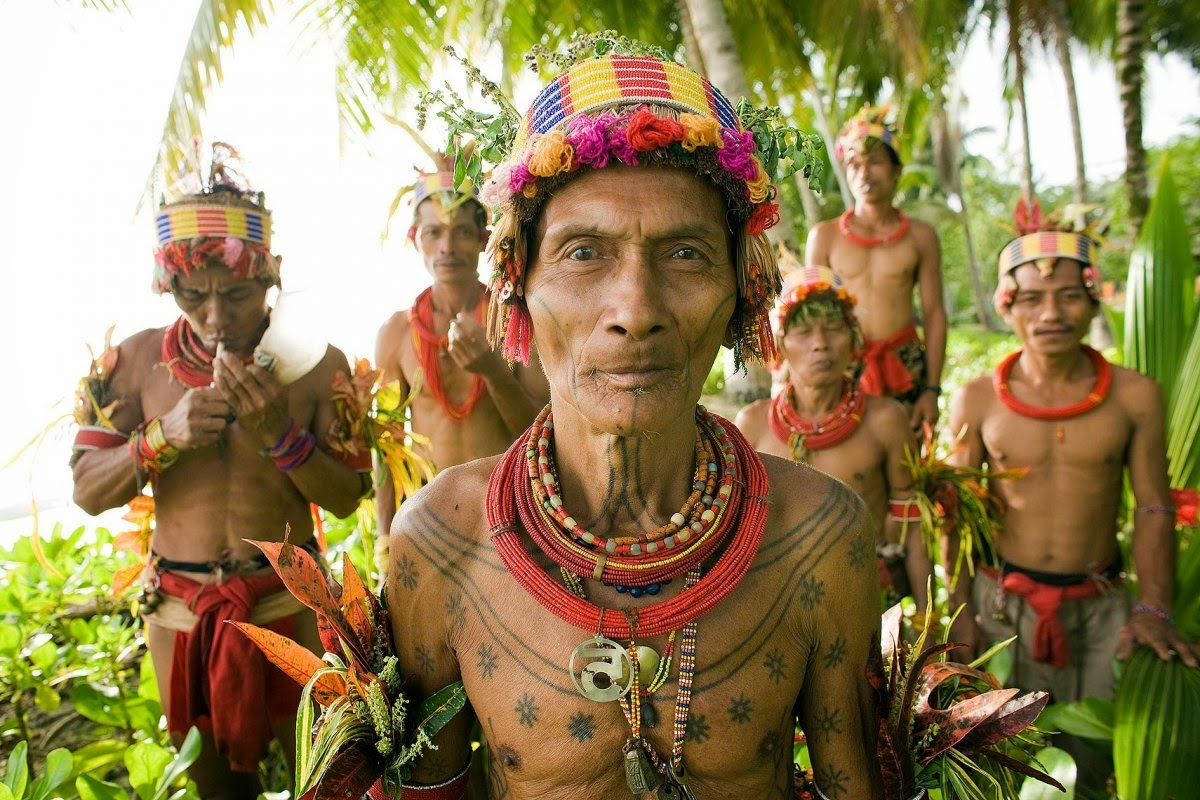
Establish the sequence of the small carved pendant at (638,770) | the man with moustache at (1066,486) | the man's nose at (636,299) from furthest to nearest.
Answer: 1. the man with moustache at (1066,486)
2. the small carved pendant at (638,770)
3. the man's nose at (636,299)

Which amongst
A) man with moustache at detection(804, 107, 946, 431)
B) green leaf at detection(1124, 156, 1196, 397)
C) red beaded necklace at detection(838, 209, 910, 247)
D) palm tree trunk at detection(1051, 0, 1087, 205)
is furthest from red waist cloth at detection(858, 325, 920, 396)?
palm tree trunk at detection(1051, 0, 1087, 205)

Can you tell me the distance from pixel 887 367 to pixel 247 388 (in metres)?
4.20

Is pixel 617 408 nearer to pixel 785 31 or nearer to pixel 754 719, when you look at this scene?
pixel 754 719

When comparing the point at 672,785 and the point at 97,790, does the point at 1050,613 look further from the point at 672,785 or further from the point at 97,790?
the point at 97,790

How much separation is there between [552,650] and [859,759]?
27.1 inches

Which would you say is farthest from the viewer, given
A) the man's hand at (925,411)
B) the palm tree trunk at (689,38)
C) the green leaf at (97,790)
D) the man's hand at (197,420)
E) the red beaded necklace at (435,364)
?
the palm tree trunk at (689,38)

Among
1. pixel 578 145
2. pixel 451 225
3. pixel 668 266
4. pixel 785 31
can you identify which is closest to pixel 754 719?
pixel 668 266

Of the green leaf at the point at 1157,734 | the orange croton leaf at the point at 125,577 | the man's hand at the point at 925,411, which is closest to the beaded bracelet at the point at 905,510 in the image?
the green leaf at the point at 1157,734

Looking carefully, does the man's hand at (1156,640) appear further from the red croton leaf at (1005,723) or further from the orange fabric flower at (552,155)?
the orange fabric flower at (552,155)

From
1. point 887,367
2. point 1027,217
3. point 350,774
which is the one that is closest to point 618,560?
point 350,774

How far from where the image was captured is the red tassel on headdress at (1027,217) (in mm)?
3881

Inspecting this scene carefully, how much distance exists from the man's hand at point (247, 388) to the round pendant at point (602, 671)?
5.70 ft

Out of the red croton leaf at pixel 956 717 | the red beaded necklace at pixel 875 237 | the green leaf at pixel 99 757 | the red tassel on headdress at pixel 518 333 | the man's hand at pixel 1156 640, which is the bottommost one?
the man's hand at pixel 1156 640

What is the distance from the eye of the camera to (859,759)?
1.76 m
